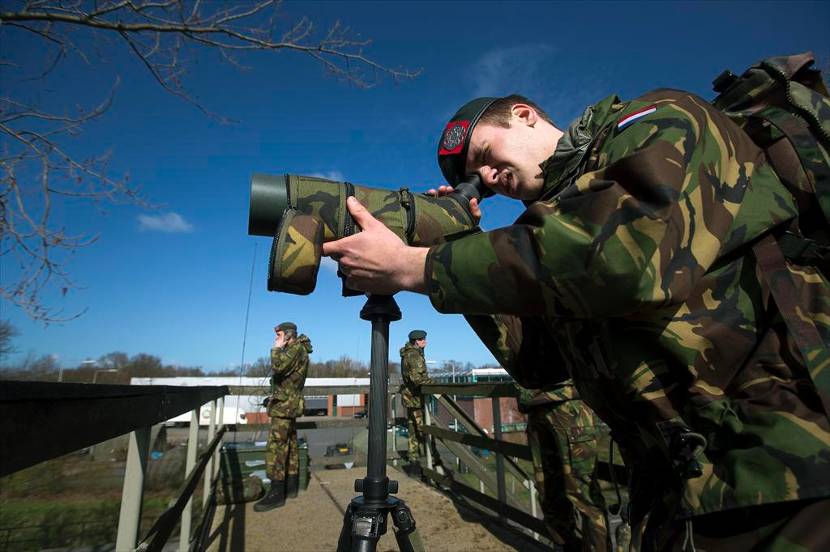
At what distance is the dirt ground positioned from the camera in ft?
10.9

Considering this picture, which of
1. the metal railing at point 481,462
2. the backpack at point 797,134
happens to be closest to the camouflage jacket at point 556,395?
the metal railing at point 481,462

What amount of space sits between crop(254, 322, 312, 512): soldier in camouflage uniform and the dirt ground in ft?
0.67

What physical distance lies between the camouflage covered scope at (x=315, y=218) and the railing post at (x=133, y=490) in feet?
2.31

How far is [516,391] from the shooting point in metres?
3.21

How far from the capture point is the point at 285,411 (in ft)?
17.6

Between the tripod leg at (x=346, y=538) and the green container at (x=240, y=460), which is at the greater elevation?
the tripod leg at (x=346, y=538)

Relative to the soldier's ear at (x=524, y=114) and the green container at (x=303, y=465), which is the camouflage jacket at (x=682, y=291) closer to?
the soldier's ear at (x=524, y=114)

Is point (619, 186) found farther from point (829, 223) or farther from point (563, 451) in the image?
point (563, 451)

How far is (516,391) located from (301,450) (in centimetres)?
334

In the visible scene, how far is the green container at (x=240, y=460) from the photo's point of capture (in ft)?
15.9

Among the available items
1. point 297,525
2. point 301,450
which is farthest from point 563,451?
point 301,450

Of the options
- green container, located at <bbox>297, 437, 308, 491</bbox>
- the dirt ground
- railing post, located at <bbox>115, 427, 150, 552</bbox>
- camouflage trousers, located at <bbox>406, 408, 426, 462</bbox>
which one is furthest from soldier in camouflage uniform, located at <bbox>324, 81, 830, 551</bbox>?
camouflage trousers, located at <bbox>406, 408, 426, 462</bbox>

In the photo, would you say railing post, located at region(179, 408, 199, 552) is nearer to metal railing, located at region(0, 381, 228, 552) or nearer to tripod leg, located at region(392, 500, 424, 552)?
metal railing, located at region(0, 381, 228, 552)

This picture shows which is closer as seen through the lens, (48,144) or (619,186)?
(619,186)
